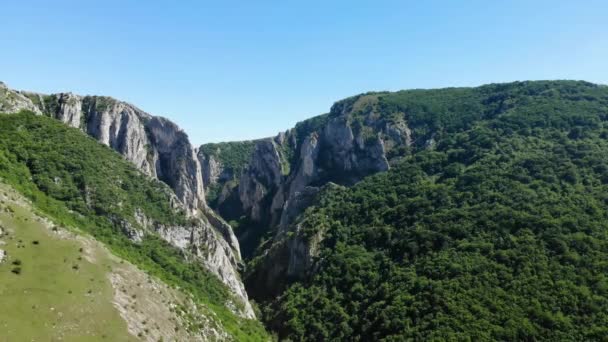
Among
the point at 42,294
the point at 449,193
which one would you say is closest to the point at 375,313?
the point at 449,193

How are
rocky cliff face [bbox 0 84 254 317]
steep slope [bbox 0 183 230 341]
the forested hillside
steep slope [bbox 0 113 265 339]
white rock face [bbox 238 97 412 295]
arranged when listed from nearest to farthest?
steep slope [bbox 0 183 230 341] → the forested hillside → steep slope [bbox 0 113 265 339] → rocky cliff face [bbox 0 84 254 317] → white rock face [bbox 238 97 412 295]

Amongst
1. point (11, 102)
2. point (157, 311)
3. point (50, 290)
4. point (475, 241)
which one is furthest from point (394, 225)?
point (11, 102)

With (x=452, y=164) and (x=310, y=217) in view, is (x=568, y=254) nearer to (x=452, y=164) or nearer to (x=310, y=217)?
(x=452, y=164)

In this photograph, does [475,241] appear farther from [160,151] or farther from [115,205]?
[160,151]

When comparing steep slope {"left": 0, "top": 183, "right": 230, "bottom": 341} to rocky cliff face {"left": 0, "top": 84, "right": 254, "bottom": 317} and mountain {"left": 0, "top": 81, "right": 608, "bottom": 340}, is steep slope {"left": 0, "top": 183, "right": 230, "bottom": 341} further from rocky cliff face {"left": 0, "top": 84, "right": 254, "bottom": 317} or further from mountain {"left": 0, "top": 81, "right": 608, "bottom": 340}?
rocky cliff face {"left": 0, "top": 84, "right": 254, "bottom": 317}

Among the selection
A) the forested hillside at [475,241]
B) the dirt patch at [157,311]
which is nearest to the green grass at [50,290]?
the dirt patch at [157,311]

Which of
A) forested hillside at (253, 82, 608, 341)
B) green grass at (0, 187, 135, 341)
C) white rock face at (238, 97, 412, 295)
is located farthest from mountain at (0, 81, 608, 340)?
green grass at (0, 187, 135, 341)
